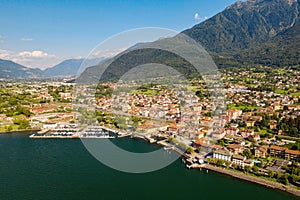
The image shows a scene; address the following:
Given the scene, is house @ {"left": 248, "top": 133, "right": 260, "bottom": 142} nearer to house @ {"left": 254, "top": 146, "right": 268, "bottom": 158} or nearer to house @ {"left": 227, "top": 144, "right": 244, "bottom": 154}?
house @ {"left": 227, "top": 144, "right": 244, "bottom": 154}

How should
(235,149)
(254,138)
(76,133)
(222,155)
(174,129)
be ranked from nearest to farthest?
(222,155) < (235,149) < (254,138) < (174,129) < (76,133)

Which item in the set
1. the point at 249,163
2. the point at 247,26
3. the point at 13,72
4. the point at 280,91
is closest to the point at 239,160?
the point at 249,163

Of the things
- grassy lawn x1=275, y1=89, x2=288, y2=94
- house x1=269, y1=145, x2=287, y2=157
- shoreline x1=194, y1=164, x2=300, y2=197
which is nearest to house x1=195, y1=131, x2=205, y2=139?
shoreline x1=194, y1=164, x2=300, y2=197

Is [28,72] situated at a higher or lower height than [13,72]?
higher

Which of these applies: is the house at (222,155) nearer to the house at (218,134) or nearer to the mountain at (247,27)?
the house at (218,134)

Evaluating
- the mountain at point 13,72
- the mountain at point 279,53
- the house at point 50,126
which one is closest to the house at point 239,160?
the house at point 50,126

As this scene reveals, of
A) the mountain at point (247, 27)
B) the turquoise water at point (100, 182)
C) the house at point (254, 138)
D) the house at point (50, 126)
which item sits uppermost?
the mountain at point (247, 27)

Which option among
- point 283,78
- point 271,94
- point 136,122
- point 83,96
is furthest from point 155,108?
point 283,78

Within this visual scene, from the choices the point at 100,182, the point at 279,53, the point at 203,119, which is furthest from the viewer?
the point at 279,53

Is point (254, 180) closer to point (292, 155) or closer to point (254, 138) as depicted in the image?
point (292, 155)
